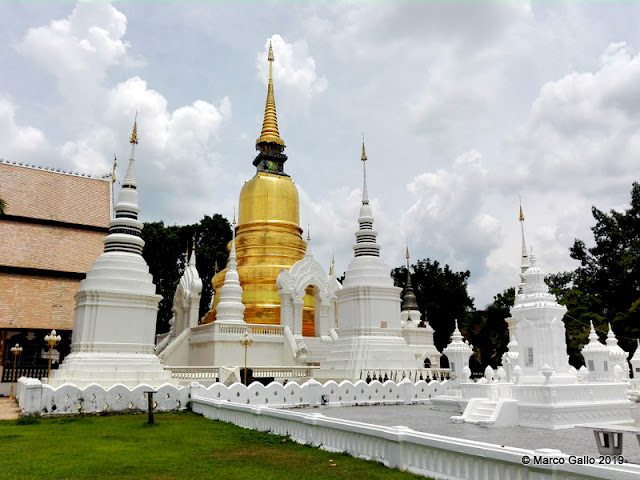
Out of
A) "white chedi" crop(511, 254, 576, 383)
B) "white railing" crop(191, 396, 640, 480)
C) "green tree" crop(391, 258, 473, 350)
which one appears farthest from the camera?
→ "green tree" crop(391, 258, 473, 350)

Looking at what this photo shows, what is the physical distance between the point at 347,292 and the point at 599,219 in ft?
91.2

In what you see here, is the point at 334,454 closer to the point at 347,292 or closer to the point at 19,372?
the point at 347,292

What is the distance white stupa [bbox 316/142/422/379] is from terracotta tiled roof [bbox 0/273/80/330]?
12.8 metres

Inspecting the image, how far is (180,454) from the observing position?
28.7ft

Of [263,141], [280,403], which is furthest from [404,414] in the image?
[263,141]

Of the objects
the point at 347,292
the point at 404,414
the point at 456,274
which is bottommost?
the point at 404,414

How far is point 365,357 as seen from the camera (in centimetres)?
2302

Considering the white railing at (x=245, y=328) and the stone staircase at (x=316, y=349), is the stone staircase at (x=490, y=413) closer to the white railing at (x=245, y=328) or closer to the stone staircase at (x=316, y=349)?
the stone staircase at (x=316, y=349)

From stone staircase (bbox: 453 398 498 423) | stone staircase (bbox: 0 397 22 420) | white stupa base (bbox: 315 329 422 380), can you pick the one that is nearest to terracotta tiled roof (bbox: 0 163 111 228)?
stone staircase (bbox: 0 397 22 420)

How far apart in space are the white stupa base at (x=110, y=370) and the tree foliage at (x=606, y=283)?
27.4 m

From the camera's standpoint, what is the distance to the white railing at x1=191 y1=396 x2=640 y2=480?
17.1 feet

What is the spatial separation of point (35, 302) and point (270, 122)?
18.9m

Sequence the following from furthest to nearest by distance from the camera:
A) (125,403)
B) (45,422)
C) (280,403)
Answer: (280,403), (125,403), (45,422)

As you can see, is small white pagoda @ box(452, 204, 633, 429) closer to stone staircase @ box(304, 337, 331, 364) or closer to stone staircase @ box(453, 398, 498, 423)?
stone staircase @ box(453, 398, 498, 423)
